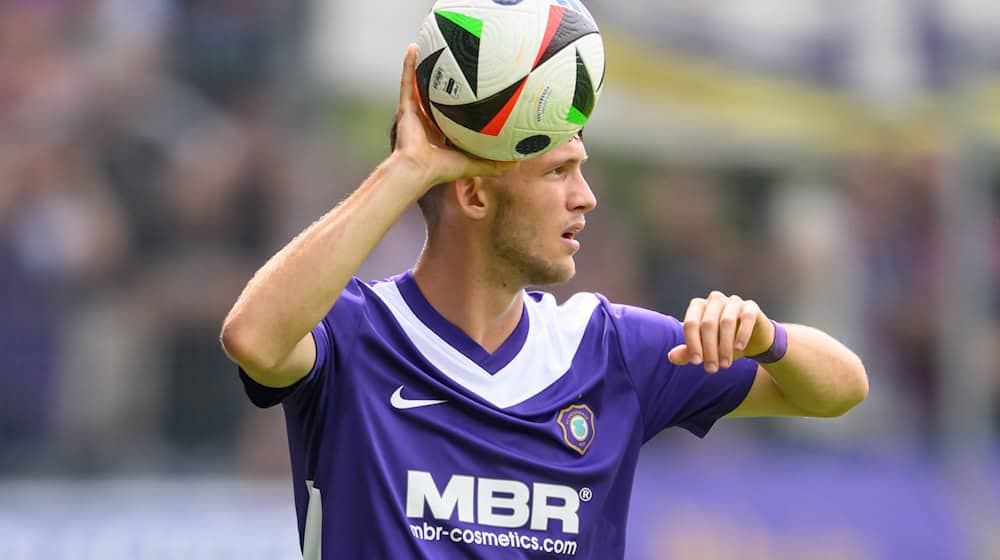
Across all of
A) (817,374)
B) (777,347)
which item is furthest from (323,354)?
(817,374)

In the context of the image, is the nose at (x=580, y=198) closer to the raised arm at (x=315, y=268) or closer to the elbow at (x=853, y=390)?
the raised arm at (x=315, y=268)

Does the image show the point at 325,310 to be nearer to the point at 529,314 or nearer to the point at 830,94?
the point at 529,314

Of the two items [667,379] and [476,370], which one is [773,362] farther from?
[476,370]

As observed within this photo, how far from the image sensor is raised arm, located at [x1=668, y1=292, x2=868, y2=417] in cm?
367

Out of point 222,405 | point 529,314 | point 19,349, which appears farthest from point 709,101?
point 529,314

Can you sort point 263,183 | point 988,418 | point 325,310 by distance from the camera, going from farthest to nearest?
1. point 988,418
2. point 263,183
3. point 325,310

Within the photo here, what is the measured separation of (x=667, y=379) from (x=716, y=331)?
0.60 metres

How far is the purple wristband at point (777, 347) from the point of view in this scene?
3949 millimetres

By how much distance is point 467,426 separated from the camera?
3951 mm

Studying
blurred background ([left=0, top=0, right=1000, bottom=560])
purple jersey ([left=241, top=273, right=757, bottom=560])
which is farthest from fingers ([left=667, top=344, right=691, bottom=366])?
blurred background ([left=0, top=0, right=1000, bottom=560])

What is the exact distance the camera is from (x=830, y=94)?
10406mm

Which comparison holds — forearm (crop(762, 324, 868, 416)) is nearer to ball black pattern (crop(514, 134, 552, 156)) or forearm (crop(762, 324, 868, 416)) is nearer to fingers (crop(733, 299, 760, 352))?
fingers (crop(733, 299, 760, 352))

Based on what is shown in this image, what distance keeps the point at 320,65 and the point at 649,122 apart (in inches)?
99.3

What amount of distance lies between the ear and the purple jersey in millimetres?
274
